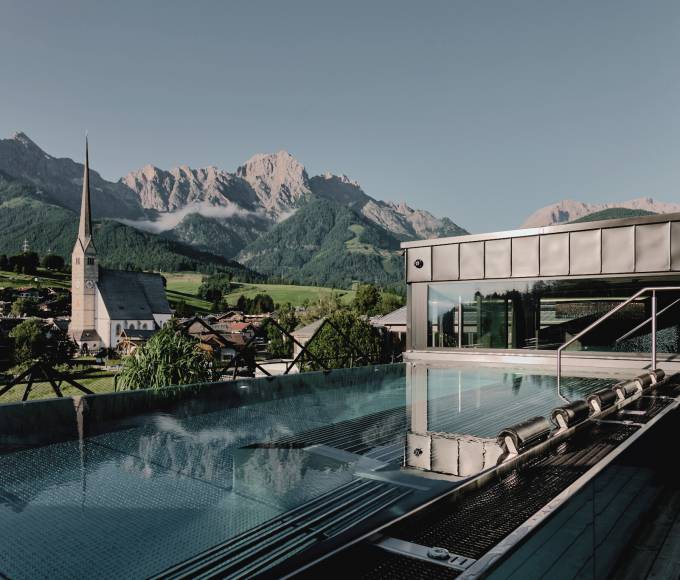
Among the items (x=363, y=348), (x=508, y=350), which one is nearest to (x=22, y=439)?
(x=508, y=350)

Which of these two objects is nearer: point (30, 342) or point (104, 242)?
point (30, 342)

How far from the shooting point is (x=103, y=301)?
4038 inches

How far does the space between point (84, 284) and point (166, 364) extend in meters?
102

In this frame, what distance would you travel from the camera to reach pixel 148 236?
165875 millimetres

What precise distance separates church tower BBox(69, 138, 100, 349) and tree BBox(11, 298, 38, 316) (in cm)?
689

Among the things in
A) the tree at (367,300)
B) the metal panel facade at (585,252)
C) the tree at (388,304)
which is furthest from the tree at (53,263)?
the metal panel facade at (585,252)

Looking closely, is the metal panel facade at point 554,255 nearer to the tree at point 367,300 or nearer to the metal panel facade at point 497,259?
the metal panel facade at point 497,259

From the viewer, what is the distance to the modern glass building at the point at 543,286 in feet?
35.7

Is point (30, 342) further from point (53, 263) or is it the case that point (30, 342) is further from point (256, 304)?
point (53, 263)

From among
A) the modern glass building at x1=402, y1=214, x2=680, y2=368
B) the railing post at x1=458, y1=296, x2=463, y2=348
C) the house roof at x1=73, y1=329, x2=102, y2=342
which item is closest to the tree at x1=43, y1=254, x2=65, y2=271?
the house roof at x1=73, y1=329, x2=102, y2=342

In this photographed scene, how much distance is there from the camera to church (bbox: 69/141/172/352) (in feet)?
332

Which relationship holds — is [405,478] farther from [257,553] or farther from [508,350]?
[508,350]

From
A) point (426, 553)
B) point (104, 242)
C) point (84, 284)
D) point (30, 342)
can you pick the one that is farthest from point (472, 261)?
point (104, 242)

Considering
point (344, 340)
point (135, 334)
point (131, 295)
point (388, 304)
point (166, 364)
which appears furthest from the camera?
point (131, 295)
